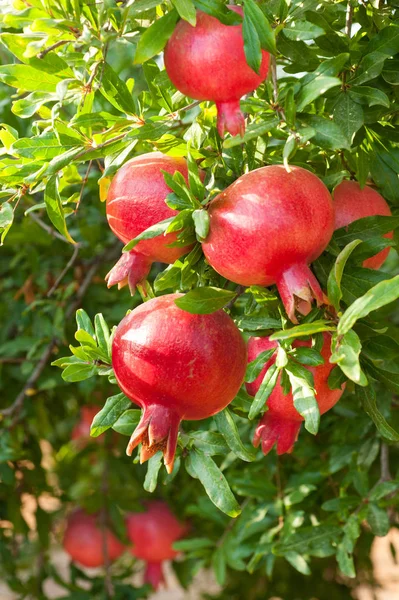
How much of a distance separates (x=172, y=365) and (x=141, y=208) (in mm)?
173

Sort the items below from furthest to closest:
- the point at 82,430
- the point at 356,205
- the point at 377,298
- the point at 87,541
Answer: the point at 82,430 → the point at 87,541 → the point at 356,205 → the point at 377,298

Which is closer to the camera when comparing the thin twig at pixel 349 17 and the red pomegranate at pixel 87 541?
the thin twig at pixel 349 17

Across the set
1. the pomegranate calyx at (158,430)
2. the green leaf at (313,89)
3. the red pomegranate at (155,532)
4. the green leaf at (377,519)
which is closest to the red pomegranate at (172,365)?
the pomegranate calyx at (158,430)

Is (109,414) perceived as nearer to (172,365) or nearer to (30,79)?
(172,365)

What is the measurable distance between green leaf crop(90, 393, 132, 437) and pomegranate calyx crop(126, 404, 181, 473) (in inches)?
4.0

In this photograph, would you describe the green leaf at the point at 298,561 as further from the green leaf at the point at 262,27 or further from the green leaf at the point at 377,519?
the green leaf at the point at 262,27

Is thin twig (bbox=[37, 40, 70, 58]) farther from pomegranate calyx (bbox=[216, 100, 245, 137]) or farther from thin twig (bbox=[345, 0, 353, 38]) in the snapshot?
thin twig (bbox=[345, 0, 353, 38])

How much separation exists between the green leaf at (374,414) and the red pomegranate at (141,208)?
0.24 metres

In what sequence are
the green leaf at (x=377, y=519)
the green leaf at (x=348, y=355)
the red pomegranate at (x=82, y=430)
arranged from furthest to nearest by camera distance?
1. the red pomegranate at (x=82, y=430)
2. the green leaf at (x=377, y=519)
3. the green leaf at (x=348, y=355)

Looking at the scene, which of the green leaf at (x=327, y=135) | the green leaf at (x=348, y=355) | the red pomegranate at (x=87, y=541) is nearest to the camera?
the green leaf at (x=348, y=355)

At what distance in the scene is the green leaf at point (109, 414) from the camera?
83 cm

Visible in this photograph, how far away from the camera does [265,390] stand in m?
0.74

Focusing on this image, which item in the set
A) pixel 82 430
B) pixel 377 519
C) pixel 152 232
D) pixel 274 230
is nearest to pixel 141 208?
pixel 152 232

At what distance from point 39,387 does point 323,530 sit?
0.73 m
